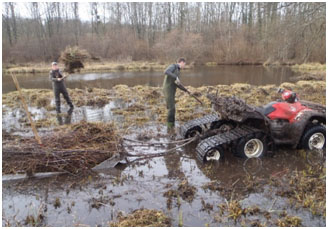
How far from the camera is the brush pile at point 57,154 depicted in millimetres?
4809

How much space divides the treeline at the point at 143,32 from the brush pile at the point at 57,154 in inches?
1103

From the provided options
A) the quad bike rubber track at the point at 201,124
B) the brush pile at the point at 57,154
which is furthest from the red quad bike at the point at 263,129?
the brush pile at the point at 57,154

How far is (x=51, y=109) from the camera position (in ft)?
35.2

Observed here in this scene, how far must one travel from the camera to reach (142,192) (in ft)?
14.2

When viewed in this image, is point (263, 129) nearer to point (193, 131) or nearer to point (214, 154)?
point (214, 154)

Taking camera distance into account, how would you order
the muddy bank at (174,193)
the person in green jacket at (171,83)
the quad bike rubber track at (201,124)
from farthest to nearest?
the person in green jacket at (171,83), the quad bike rubber track at (201,124), the muddy bank at (174,193)

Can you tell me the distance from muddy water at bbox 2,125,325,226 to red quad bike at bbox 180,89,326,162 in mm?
272

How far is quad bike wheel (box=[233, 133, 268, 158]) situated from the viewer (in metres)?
5.19

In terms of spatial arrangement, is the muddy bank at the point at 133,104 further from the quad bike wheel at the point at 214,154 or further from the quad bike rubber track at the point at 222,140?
the quad bike wheel at the point at 214,154

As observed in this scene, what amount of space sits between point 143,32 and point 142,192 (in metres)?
44.7

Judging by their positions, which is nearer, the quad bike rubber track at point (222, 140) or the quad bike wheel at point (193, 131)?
the quad bike rubber track at point (222, 140)

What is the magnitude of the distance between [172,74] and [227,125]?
218 cm

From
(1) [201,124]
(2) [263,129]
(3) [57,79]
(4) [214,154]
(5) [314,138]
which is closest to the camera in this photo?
(4) [214,154]

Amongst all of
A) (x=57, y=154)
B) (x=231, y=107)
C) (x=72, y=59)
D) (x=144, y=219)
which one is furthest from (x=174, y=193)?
(x=72, y=59)
